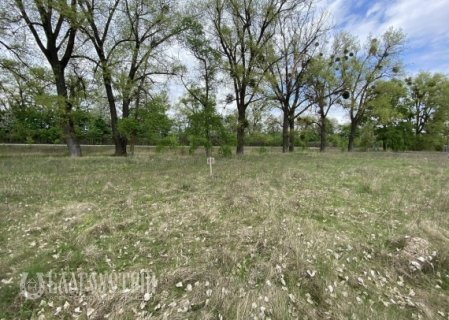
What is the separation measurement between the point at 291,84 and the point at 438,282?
23.1 m

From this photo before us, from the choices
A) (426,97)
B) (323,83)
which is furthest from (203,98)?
→ (426,97)

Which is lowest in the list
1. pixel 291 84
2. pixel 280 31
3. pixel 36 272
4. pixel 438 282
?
pixel 438 282

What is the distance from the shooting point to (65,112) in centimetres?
1527

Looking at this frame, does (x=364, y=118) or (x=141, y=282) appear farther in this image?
(x=364, y=118)

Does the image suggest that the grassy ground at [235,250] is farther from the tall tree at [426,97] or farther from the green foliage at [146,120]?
the tall tree at [426,97]

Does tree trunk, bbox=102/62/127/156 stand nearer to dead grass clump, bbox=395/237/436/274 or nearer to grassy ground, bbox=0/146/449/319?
grassy ground, bbox=0/146/449/319

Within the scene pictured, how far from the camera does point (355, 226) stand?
4496 mm

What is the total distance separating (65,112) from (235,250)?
53.9 ft

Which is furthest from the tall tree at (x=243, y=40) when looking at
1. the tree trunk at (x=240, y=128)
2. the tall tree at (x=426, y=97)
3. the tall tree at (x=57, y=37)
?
the tall tree at (x=426, y=97)

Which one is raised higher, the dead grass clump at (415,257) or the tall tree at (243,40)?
the tall tree at (243,40)

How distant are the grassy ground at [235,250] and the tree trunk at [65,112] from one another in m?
11.3

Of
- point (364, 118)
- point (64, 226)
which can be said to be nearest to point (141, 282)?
point (64, 226)

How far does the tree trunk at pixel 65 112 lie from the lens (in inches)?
626

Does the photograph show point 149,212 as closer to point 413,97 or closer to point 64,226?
point 64,226
